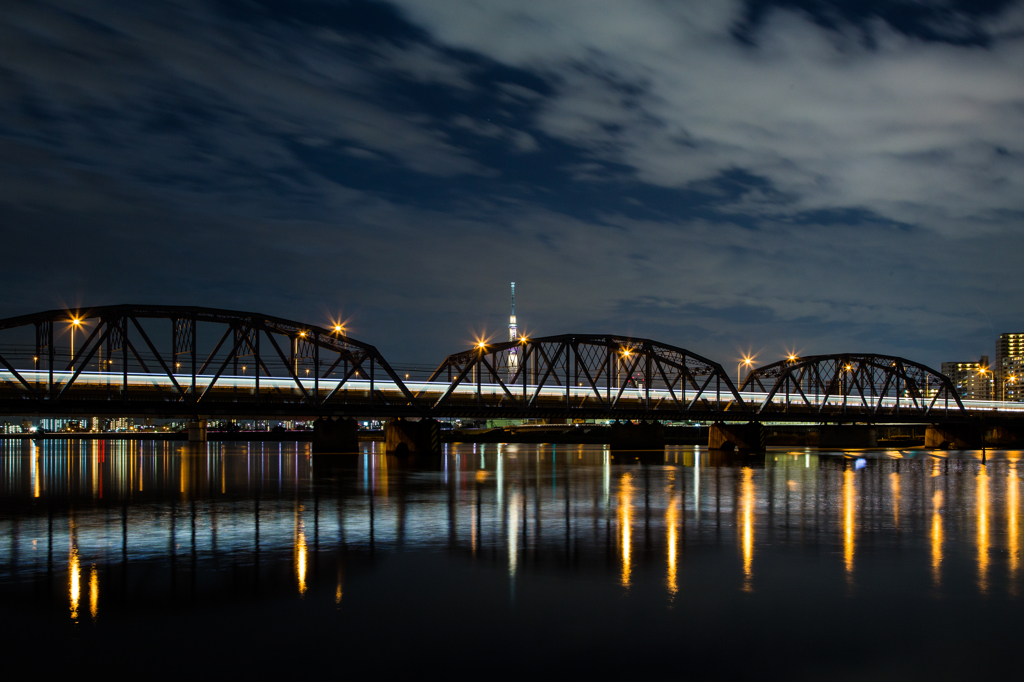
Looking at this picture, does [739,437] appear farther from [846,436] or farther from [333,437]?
[333,437]

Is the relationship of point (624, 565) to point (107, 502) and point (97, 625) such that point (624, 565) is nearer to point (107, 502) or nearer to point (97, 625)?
point (97, 625)

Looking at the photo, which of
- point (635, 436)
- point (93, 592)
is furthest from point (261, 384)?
point (93, 592)

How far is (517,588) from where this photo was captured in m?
17.8

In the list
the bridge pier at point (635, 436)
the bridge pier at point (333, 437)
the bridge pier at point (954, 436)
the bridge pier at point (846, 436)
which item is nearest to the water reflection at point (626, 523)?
the bridge pier at point (333, 437)

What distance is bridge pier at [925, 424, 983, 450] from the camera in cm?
15438

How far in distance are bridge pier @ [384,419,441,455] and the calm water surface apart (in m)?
57.0

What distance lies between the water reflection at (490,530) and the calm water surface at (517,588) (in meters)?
0.15

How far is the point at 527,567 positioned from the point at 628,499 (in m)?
18.7

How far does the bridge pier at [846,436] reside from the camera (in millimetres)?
149250

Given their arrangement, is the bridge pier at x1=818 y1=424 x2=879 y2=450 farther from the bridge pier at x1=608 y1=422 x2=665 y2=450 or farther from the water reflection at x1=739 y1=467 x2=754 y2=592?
the water reflection at x1=739 y1=467 x2=754 y2=592

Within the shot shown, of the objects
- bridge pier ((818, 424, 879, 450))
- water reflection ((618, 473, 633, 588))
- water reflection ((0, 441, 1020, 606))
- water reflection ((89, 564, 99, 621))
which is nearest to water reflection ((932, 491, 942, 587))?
water reflection ((0, 441, 1020, 606))

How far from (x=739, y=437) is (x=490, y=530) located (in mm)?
98759

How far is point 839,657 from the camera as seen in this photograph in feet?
43.5

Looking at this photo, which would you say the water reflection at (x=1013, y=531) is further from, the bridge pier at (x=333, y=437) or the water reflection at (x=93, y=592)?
the bridge pier at (x=333, y=437)
